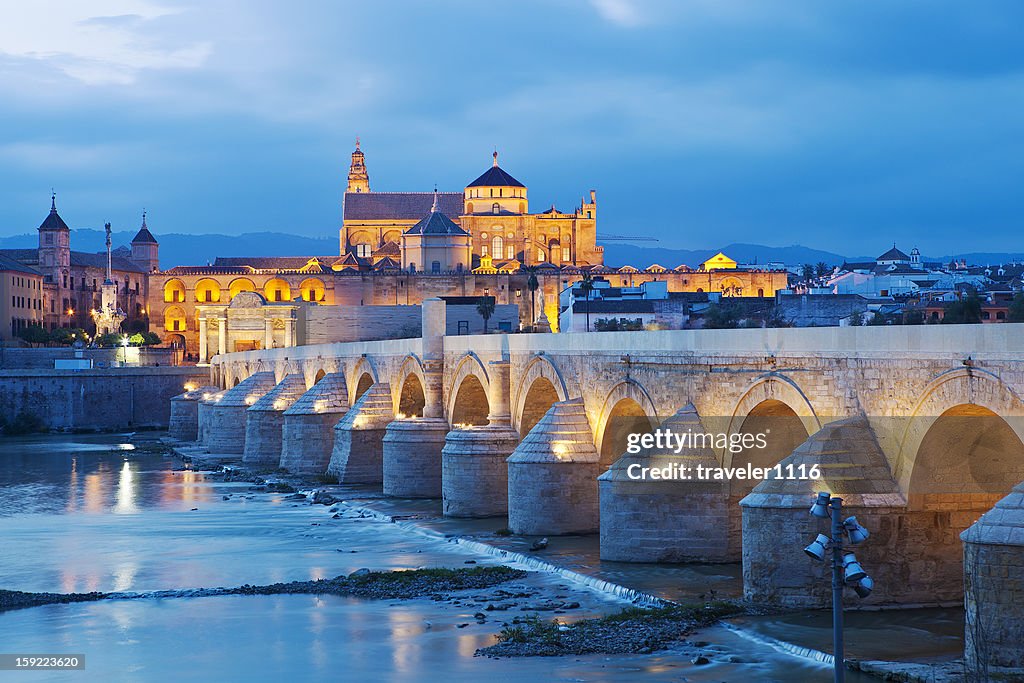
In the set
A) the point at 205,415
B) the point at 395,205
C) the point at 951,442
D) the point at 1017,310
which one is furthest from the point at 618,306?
the point at 395,205

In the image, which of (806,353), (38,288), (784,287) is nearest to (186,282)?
(38,288)

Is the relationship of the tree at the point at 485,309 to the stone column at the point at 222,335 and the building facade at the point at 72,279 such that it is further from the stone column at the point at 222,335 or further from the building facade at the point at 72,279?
the building facade at the point at 72,279

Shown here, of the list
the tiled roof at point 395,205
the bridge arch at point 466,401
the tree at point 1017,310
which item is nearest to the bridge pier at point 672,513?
the bridge arch at point 466,401

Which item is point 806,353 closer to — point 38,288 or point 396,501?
point 396,501

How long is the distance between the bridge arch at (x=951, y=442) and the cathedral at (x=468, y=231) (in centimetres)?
8870

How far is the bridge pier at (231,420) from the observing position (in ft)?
191

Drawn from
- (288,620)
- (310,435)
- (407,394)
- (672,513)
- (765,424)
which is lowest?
(288,620)

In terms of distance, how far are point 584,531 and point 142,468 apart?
28.4 meters

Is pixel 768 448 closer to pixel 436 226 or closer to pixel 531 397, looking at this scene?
pixel 531 397

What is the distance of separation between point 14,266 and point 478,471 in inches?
3155

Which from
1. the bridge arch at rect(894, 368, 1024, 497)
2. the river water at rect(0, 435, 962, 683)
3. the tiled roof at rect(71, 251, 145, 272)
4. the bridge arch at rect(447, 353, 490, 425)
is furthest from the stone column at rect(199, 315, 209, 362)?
the bridge arch at rect(894, 368, 1024, 497)

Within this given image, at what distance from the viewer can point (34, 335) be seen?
332 feet

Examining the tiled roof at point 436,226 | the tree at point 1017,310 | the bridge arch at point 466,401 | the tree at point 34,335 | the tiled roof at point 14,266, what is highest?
the tiled roof at point 436,226

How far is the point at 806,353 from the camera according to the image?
20.1 metres
